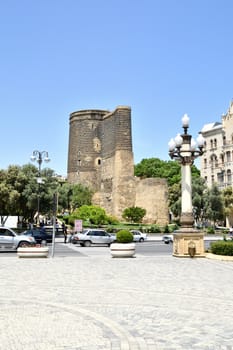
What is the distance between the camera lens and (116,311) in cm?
770

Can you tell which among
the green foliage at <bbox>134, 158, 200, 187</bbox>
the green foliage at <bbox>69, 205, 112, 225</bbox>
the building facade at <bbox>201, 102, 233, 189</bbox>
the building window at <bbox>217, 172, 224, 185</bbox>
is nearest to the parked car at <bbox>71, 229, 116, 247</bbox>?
the green foliage at <bbox>69, 205, 112, 225</bbox>

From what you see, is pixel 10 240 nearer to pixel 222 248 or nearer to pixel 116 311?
pixel 222 248

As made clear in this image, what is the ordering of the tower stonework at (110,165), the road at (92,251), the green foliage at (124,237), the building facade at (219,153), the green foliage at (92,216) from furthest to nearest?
the building facade at (219,153)
the tower stonework at (110,165)
the green foliage at (92,216)
the road at (92,251)
the green foliage at (124,237)

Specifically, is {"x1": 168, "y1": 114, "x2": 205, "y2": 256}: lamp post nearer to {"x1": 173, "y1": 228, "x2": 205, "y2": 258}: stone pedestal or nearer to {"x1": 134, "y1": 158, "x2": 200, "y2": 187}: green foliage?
{"x1": 173, "y1": 228, "x2": 205, "y2": 258}: stone pedestal

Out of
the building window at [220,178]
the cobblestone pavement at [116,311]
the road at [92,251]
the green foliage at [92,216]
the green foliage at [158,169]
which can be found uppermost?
the green foliage at [158,169]

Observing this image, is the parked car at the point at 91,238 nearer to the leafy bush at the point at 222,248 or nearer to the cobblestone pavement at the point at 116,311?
the leafy bush at the point at 222,248

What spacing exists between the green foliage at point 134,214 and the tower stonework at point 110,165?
1.93m

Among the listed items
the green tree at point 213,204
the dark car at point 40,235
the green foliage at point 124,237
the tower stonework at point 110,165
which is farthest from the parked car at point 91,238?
the tower stonework at point 110,165

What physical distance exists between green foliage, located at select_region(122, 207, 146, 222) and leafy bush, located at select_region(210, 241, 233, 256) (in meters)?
42.2

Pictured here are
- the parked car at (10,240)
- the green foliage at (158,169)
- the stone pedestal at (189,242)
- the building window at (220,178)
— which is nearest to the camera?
the stone pedestal at (189,242)

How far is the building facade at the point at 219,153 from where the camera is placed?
78188 millimetres

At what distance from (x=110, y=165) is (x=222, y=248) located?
50.5m

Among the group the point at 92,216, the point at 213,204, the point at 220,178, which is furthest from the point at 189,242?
the point at 220,178

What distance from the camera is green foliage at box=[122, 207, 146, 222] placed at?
204 feet
